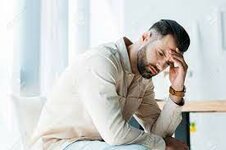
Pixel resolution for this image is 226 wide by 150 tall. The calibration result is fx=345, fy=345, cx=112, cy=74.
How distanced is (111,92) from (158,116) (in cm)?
39

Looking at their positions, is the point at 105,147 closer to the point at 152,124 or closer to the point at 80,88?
the point at 80,88

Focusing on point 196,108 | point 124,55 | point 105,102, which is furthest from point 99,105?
point 196,108

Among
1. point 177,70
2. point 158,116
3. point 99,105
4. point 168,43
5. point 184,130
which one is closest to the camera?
point 99,105

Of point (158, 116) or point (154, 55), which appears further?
point (158, 116)

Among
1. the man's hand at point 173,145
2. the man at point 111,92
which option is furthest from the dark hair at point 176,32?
the man's hand at point 173,145

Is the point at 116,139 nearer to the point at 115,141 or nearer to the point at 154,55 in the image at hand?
the point at 115,141

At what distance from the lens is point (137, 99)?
1338 mm

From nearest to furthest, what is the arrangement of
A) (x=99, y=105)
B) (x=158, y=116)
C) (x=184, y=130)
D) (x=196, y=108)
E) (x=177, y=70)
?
(x=99, y=105), (x=177, y=70), (x=158, y=116), (x=196, y=108), (x=184, y=130)

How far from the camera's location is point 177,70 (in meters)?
1.30

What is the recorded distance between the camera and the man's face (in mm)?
1187

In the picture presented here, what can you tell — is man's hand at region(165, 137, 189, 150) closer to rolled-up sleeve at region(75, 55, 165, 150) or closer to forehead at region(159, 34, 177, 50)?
rolled-up sleeve at region(75, 55, 165, 150)

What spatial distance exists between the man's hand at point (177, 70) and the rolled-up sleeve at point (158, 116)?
76 millimetres

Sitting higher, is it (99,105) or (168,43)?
(168,43)

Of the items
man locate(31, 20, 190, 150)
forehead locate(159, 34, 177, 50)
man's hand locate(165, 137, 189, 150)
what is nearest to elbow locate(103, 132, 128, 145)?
man locate(31, 20, 190, 150)
